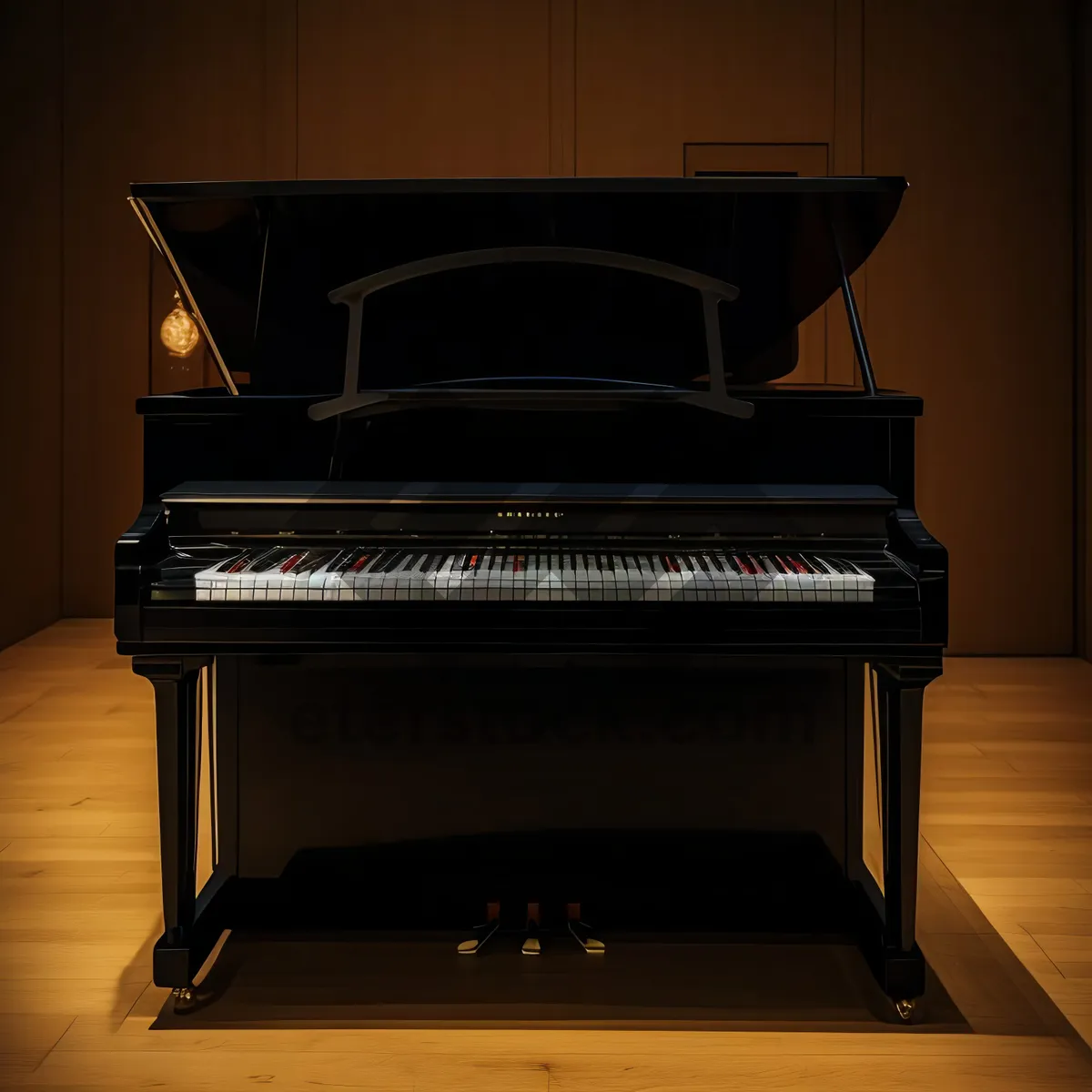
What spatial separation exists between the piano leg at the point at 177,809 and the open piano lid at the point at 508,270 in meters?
0.68

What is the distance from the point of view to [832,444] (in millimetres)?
2330

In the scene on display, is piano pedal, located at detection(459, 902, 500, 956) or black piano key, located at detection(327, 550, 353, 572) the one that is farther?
piano pedal, located at detection(459, 902, 500, 956)

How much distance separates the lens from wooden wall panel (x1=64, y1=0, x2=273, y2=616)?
18.6ft

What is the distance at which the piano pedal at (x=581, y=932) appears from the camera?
7.95ft

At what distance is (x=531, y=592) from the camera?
6.89ft

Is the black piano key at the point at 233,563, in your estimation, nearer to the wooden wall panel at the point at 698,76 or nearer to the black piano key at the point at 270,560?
the black piano key at the point at 270,560

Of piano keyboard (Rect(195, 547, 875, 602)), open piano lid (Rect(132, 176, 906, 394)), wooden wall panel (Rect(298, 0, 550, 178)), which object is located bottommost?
piano keyboard (Rect(195, 547, 875, 602))

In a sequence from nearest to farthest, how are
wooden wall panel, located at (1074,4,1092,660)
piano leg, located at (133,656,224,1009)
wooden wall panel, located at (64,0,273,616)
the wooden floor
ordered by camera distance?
the wooden floor
piano leg, located at (133,656,224,1009)
wooden wall panel, located at (1074,4,1092,660)
wooden wall panel, located at (64,0,273,616)

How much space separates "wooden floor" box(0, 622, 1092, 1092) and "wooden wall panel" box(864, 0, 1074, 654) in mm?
1901

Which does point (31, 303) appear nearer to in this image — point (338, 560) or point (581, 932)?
point (338, 560)

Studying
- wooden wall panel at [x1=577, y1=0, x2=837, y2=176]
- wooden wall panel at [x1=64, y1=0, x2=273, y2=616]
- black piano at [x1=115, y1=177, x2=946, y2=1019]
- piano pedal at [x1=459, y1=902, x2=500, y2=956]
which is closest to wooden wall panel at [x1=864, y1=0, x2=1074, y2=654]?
wooden wall panel at [x1=577, y1=0, x2=837, y2=176]

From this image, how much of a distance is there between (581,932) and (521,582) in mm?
772

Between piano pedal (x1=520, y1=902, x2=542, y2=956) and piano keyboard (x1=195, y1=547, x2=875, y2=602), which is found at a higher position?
piano keyboard (x1=195, y1=547, x2=875, y2=602)

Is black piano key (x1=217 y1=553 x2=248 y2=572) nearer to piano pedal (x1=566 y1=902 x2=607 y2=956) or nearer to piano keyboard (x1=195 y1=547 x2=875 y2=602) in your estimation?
piano keyboard (x1=195 y1=547 x2=875 y2=602)
